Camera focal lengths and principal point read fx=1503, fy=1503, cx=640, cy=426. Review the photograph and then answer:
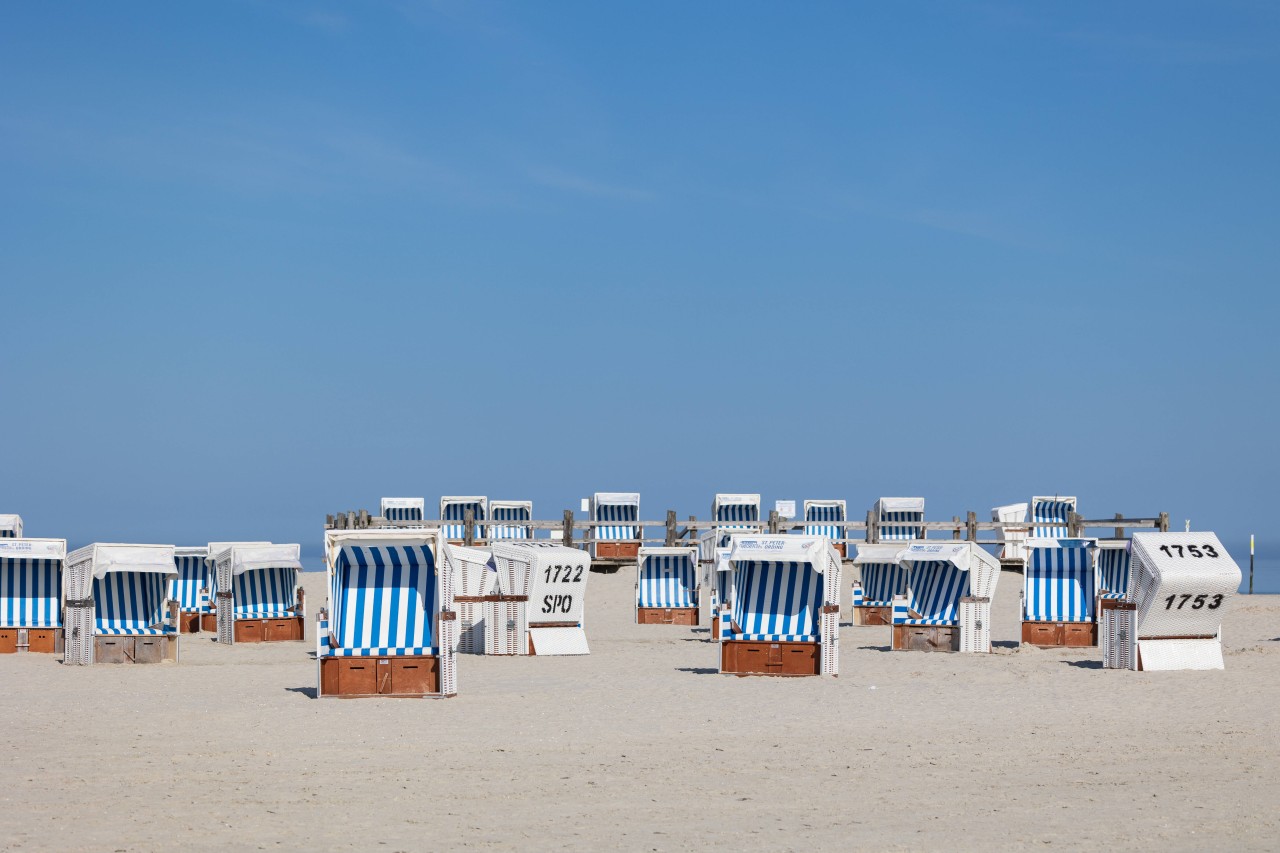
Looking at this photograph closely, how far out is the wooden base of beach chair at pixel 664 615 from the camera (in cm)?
2980

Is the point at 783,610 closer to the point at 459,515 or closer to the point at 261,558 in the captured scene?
the point at 261,558

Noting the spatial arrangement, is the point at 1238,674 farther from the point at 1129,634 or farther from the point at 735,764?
the point at 735,764

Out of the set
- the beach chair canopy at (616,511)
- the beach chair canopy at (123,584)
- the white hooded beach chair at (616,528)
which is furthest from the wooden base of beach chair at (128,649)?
the beach chair canopy at (616,511)

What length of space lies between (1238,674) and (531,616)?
9.57m

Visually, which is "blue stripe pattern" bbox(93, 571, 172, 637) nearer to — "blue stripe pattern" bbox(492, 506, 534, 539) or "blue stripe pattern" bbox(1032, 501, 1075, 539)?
"blue stripe pattern" bbox(492, 506, 534, 539)

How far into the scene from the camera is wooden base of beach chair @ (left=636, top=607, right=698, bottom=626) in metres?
29.8

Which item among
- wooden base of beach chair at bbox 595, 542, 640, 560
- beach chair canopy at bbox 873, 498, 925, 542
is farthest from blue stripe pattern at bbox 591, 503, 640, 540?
beach chair canopy at bbox 873, 498, 925, 542

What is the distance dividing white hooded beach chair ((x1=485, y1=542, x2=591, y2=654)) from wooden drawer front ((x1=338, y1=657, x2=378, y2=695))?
19.5ft

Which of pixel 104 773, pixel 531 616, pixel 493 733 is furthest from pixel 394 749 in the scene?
pixel 531 616

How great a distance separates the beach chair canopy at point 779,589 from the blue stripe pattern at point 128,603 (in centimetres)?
813

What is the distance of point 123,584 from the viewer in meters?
20.8

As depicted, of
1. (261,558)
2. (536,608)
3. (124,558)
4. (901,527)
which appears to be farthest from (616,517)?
(124,558)

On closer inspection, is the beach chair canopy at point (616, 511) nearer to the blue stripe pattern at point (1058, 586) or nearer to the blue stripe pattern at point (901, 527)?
the blue stripe pattern at point (901, 527)

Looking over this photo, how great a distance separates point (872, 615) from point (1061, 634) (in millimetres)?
5505
